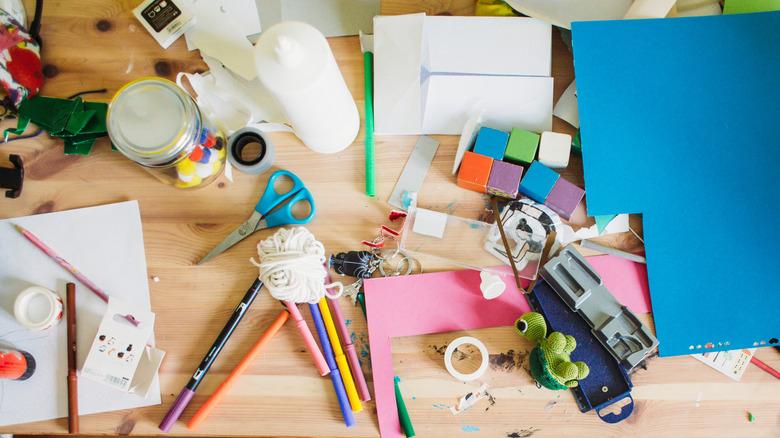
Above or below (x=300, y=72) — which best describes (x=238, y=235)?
below

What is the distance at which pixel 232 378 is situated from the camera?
749 millimetres

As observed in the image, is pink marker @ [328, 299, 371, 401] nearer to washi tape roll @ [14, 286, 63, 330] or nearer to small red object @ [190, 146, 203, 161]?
small red object @ [190, 146, 203, 161]

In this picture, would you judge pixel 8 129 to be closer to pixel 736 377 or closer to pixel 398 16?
pixel 398 16

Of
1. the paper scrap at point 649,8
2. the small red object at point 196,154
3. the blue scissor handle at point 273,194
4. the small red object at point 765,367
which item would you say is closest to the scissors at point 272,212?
the blue scissor handle at point 273,194

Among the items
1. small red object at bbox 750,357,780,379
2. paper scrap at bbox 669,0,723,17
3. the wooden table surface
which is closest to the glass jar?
the wooden table surface

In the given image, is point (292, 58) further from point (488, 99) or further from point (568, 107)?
point (568, 107)

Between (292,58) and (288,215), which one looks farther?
(288,215)

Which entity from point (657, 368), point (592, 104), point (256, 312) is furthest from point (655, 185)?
point (256, 312)

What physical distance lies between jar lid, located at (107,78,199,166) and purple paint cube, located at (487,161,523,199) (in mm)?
422

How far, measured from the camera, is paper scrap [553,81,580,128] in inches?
30.8

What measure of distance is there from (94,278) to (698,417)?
2.97ft

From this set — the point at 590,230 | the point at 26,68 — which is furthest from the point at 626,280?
the point at 26,68

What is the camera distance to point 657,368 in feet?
2.47

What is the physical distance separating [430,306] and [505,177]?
0.71 feet
